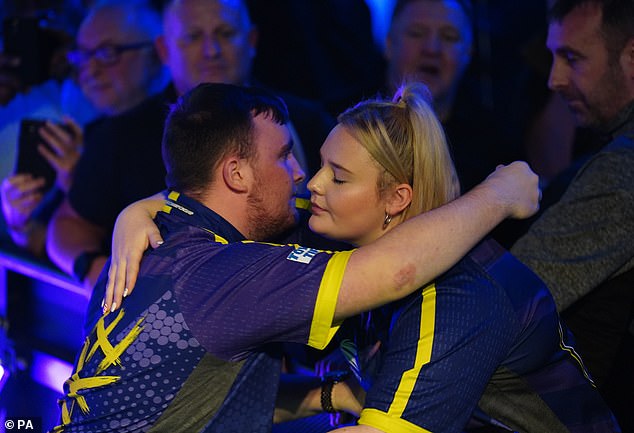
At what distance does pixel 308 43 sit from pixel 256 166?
2149mm

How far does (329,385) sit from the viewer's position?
2.37m

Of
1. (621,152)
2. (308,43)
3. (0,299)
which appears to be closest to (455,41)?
(308,43)

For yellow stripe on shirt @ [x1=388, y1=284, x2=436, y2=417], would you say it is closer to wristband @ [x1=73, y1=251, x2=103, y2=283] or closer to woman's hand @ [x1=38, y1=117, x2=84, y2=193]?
wristband @ [x1=73, y1=251, x2=103, y2=283]

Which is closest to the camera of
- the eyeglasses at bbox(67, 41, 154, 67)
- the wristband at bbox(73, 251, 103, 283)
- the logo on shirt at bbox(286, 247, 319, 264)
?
the logo on shirt at bbox(286, 247, 319, 264)

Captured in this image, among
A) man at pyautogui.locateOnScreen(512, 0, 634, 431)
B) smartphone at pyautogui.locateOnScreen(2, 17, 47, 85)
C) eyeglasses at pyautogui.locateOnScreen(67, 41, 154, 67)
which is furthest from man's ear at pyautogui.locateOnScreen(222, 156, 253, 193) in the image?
smartphone at pyautogui.locateOnScreen(2, 17, 47, 85)

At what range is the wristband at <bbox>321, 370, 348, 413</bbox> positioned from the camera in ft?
7.70

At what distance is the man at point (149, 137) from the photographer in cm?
329

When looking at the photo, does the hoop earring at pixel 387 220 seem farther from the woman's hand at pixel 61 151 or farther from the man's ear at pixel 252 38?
the woman's hand at pixel 61 151

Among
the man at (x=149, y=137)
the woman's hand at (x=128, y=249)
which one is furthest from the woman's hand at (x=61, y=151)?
the woman's hand at (x=128, y=249)

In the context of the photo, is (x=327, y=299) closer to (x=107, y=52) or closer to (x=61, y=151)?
(x=61, y=151)

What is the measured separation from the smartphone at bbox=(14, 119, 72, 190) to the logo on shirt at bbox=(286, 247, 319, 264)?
6.65 feet

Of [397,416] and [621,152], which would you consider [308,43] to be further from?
[397,416]

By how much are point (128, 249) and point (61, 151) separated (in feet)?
5.40

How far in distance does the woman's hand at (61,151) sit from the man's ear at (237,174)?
1.56 metres
